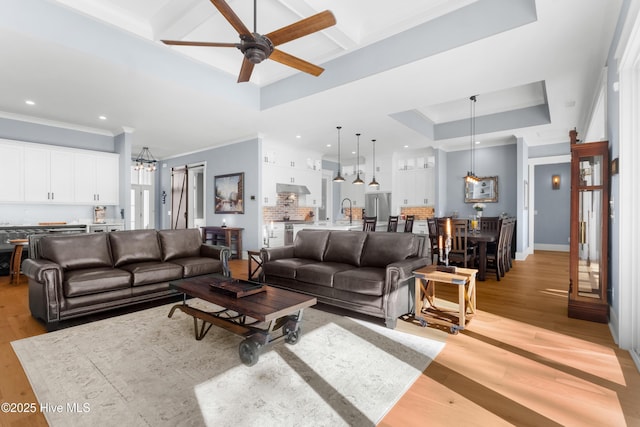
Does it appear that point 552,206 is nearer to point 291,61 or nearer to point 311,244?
point 311,244

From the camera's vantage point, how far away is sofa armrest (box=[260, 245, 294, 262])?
420 cm

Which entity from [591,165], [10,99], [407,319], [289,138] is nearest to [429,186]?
[289,138]

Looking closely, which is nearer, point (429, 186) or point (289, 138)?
point (289, 138)

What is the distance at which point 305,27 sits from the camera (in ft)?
8.10

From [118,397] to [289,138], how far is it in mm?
6272

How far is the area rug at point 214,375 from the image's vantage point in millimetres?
1751

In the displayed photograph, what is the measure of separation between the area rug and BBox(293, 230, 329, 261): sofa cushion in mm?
1356

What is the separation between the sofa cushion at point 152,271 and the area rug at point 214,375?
65 cm

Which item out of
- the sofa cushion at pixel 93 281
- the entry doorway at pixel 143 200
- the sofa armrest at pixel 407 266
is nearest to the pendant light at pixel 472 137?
the sofa armrest at pixel 407 266

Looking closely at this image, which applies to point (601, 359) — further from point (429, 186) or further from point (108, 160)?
point (108, 160)

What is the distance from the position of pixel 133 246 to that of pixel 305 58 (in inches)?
137

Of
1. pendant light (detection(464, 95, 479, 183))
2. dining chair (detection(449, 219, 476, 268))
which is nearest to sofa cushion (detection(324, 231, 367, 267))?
dining chair (detection(449, 219, 476, 268))

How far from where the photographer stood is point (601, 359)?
244 cm

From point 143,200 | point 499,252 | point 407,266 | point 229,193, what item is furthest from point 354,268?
point 143,200
